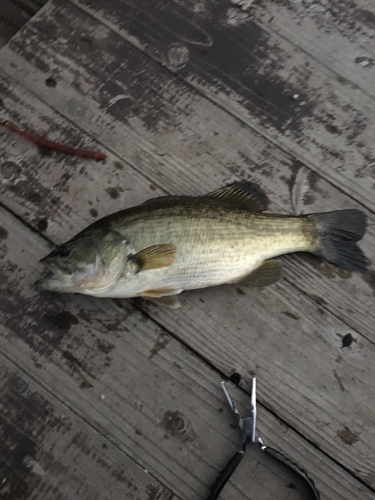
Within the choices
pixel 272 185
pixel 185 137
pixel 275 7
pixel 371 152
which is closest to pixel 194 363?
pixel 272 185

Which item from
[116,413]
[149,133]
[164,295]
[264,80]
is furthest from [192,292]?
[264,80]

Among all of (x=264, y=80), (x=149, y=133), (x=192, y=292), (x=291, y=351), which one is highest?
(x=264, y=80)

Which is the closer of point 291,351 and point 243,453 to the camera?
point 243,453

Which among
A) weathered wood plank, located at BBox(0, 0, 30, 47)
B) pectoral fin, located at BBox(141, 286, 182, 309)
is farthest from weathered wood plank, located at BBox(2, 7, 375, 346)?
pectoral fin, located at BBox(141, 286, 182, 309)

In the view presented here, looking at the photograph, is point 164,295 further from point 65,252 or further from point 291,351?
point 291,351

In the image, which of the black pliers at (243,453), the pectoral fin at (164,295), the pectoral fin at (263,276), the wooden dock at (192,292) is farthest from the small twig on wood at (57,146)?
the black pliers at (243,453)

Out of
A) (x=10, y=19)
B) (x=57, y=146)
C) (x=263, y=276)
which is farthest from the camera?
(x=10, y=19)

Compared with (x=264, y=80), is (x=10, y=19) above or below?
above

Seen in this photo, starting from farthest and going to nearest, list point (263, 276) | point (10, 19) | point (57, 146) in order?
point (10, 19) < point (57, 146) < point (263, 276)
